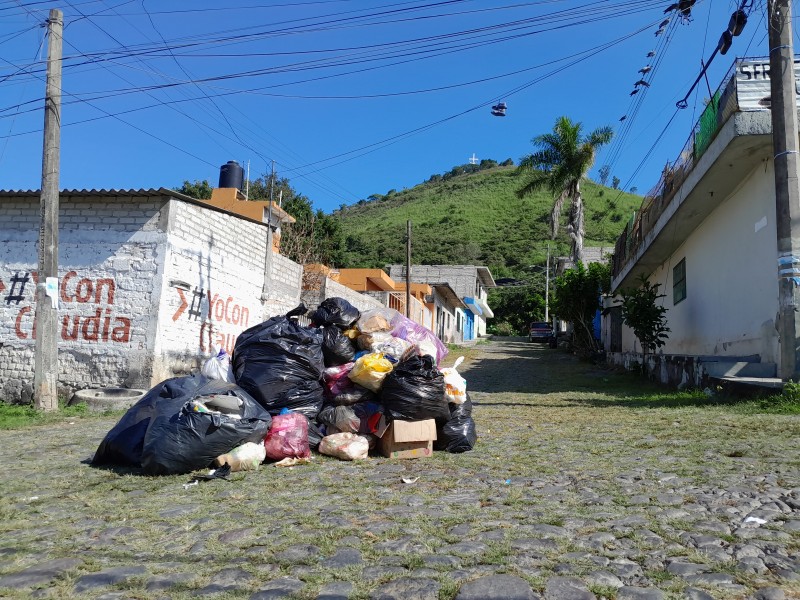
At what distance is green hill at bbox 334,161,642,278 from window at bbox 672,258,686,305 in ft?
127

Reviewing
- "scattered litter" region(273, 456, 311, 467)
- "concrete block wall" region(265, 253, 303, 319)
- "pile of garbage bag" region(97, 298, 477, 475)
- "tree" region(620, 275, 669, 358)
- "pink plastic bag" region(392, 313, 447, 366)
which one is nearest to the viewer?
"pile of garbage bag" region(97, 298, 477, 475)

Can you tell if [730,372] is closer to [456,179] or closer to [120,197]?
[120,197]

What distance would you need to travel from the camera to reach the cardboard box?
5070mm

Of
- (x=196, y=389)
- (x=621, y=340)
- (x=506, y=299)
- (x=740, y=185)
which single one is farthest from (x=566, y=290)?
(x=506, y=299)

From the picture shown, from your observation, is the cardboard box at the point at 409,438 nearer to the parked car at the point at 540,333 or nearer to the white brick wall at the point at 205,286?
the white brick wall at the point at 205,286

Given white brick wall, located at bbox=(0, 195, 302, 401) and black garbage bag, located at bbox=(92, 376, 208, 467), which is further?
white brick wall, located at bbox=(0, 195, 302, 401)

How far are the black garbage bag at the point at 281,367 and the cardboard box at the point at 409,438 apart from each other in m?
0.75

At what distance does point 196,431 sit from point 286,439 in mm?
751

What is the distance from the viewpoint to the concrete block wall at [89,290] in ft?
32.0

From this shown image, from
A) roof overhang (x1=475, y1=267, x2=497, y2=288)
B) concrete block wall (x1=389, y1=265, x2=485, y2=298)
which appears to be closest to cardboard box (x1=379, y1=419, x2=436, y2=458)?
concrete block wall (x1=389, y1=265, x2=485, y2=298)

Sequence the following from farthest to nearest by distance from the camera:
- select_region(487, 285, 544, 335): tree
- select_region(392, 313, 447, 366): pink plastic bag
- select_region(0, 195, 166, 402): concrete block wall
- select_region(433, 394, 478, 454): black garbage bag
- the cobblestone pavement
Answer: select_region(487, 285, 544, 335): tree < select_region(0, 195, 166, 402): concrete block wall < select_region(392, 313, 447, 366): pink plastic bag < select_region(433, 394, 478, 454): black garbage bag < the cobblestone pavement

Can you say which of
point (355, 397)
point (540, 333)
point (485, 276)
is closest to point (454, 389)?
point (355, 397)

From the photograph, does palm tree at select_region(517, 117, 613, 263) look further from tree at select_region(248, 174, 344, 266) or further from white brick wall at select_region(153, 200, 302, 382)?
white brick wall at select_region(153, 200, 302, 382)

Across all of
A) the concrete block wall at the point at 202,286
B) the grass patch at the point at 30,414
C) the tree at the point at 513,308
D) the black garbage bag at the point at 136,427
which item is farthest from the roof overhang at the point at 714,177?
the tree at the point at 513,308
